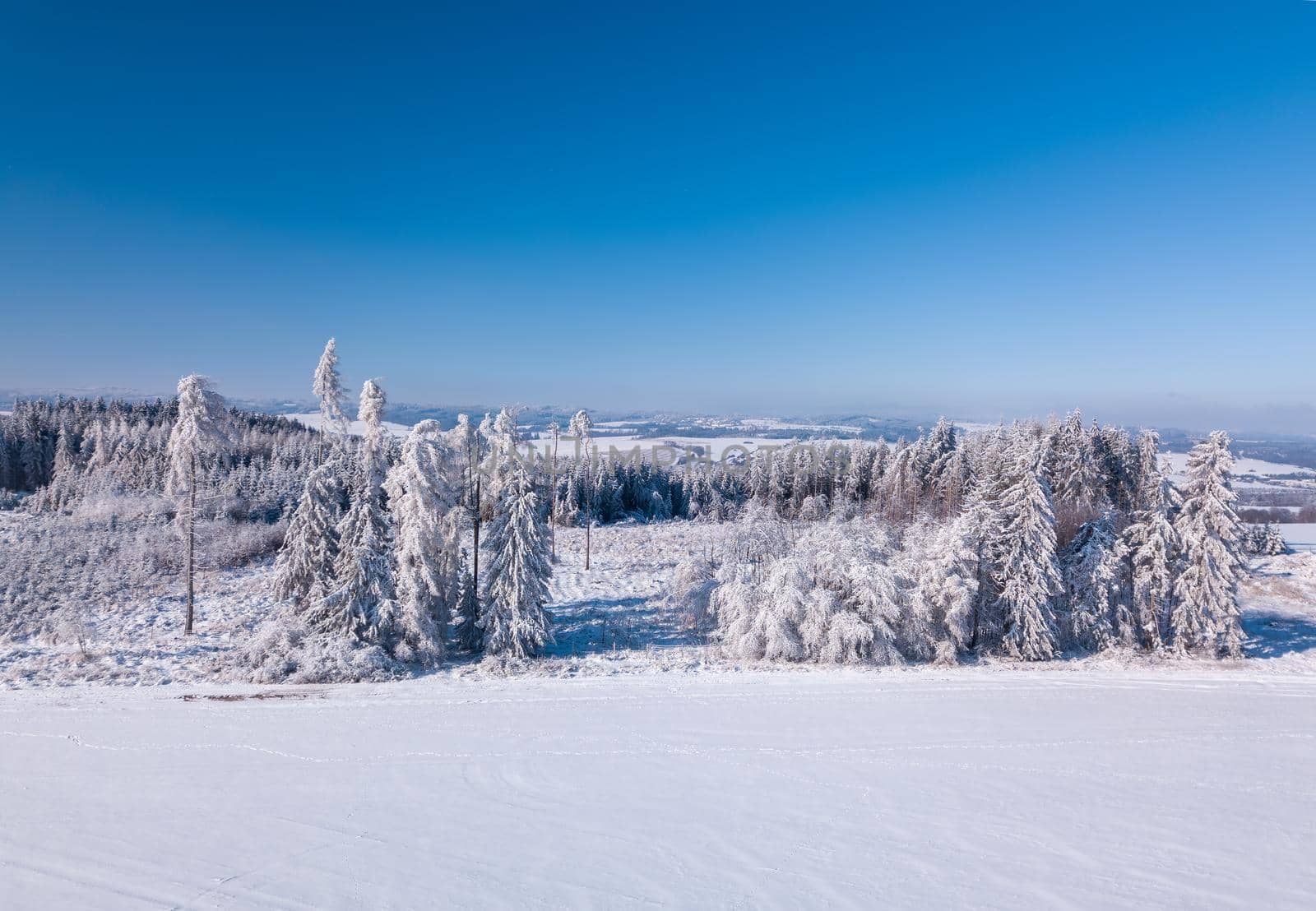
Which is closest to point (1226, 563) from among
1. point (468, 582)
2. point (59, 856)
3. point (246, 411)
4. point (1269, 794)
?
point (1269, 794)

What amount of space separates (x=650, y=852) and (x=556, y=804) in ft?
9.03

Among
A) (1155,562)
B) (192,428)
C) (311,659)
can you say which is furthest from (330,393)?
(1155,562)

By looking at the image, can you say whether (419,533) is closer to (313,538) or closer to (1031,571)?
(313,538)

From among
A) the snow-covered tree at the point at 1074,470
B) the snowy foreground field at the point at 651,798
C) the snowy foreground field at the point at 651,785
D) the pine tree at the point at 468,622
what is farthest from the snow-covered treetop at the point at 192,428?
the snow-covered tree at the point at 1074,470

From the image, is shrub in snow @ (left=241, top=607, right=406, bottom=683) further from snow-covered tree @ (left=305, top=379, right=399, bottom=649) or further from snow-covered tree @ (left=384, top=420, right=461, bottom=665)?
snow-covered tree @ (left=384, top=420, right=461, bottom=665)

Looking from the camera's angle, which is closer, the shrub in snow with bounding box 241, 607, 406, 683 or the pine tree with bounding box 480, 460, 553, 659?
the shrub in snow with bounding box 241, 607, 406, 683

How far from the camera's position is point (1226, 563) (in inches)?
983

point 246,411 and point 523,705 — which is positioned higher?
point 246,411

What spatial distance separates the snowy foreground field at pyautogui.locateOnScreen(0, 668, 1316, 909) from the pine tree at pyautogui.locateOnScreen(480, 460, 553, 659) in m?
2.87

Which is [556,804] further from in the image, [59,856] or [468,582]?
[468,582]

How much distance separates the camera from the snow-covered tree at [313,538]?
2597cm

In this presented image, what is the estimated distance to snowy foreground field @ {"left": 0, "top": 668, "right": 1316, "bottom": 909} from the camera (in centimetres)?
1094

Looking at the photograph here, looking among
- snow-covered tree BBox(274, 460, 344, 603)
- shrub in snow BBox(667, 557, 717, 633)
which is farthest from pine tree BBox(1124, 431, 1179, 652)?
snow-covered tree BBox(274, 460, 344, 603)

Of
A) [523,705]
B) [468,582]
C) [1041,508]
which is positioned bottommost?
[523,705]
